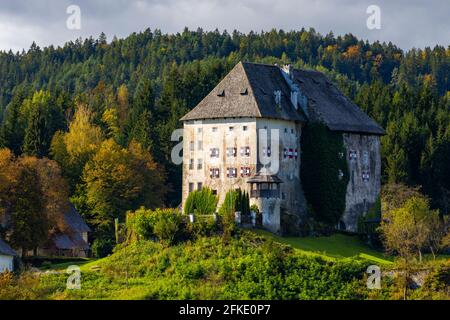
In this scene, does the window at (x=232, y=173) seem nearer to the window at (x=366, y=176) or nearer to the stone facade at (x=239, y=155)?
the stone facade at (x=239, y=155)

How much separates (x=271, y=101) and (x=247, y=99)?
1.99 m

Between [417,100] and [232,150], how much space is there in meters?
40.3

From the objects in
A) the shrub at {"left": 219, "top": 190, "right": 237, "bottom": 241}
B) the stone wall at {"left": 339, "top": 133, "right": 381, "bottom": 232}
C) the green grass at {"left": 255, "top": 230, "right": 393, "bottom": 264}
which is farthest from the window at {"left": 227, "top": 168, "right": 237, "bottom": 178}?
the stone wall at {"left": 339, "top": 133, "right": 381, "bottom": 232}

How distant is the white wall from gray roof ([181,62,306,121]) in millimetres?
17695

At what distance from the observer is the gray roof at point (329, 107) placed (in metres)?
99.8

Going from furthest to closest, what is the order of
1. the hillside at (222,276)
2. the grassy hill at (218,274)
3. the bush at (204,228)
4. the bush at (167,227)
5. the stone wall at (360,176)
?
the stone wall at (360,176)
the bush at (204,228)
the bush at (167,227)
the grassy hill at (218,274)
the hillside at (222,276)

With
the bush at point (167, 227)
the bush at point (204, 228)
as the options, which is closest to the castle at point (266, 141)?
the bush at point (204, 228)

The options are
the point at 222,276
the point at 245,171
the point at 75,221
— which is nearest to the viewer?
the point at 222,276

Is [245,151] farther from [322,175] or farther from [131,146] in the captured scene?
[131,146]

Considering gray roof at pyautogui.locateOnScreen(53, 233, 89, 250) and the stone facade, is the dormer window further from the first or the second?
gray roof at pyautogui.locateOnScreen(53, 233, 89, 250)

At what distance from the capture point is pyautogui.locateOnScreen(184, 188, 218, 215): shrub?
305ft

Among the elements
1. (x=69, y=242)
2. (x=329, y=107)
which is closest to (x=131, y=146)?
(x=69, y=242)

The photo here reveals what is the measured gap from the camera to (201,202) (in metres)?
93.6

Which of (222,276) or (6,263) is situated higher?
(6,263)
